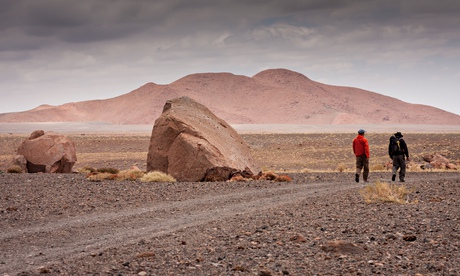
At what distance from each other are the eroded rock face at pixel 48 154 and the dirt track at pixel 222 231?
8801 millimetres

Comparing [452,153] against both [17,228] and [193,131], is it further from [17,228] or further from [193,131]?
[17,228]

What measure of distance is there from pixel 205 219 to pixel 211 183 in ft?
26.8

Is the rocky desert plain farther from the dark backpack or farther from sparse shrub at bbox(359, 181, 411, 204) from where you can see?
the dark backpack

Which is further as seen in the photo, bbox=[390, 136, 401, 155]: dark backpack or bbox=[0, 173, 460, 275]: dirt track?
bbox=[390, 136, 401, 155]: dark backpack

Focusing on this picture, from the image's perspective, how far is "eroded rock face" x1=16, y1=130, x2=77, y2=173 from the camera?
2889 cm

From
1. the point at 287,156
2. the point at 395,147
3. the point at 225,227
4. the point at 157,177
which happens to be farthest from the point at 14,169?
the point at 287,156

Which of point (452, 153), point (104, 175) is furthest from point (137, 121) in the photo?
point (104, 175)

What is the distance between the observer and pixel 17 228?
13.9 m

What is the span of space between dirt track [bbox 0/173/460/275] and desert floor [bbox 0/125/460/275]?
0.8 inches

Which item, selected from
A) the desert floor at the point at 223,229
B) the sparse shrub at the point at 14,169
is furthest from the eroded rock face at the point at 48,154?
the desert floor at the point at 223,229

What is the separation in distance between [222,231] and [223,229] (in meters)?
0.24

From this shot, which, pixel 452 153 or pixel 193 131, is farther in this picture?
pixel 452 153

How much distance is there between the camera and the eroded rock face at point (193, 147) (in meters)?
23.4

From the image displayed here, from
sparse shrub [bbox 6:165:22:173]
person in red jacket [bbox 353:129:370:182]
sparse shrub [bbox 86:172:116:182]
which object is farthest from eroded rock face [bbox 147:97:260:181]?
sparse shrub [bbox 6:165:22:173]
